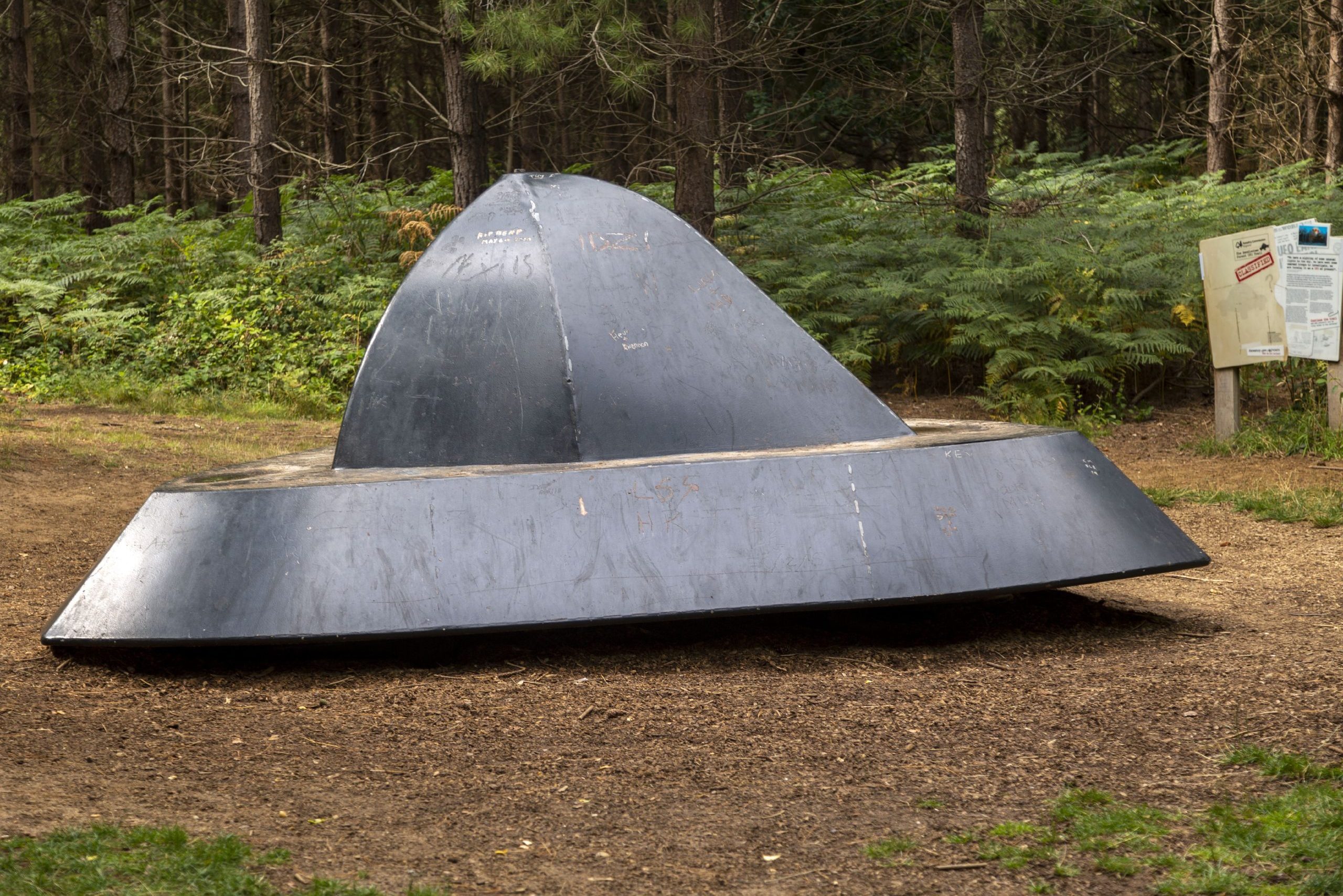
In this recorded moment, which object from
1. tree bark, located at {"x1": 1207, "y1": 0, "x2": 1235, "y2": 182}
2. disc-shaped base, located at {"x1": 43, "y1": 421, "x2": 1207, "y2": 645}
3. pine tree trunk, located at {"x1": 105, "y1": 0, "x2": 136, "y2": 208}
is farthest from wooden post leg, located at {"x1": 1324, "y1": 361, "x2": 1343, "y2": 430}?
pine tree trunk, located at {"x1": 105, "y1": 0, "x2": 136, "y2": 208}

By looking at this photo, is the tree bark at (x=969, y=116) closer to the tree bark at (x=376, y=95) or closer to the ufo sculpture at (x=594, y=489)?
the ufo sculpture at (x=594, y=489)

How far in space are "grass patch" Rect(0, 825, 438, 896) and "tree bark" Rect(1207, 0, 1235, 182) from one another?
19.4 metres

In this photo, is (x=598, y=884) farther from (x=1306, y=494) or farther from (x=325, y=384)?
(x=325, y=384)

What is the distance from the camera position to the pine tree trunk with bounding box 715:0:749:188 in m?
13.2

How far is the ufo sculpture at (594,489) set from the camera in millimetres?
5117

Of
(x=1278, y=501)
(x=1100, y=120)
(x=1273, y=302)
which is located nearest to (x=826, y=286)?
(x=1273, y=302)

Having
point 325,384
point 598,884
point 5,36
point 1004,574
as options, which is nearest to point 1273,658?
point 1004,574

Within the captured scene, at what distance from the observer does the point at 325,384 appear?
46.1 feet

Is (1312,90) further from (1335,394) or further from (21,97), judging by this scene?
(21,97)

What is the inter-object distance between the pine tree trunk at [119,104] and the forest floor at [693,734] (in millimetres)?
16031

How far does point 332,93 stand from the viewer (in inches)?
961

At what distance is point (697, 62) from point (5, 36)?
53.8 ft

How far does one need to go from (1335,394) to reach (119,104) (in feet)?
59.7

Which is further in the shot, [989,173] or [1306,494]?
[989,173]
